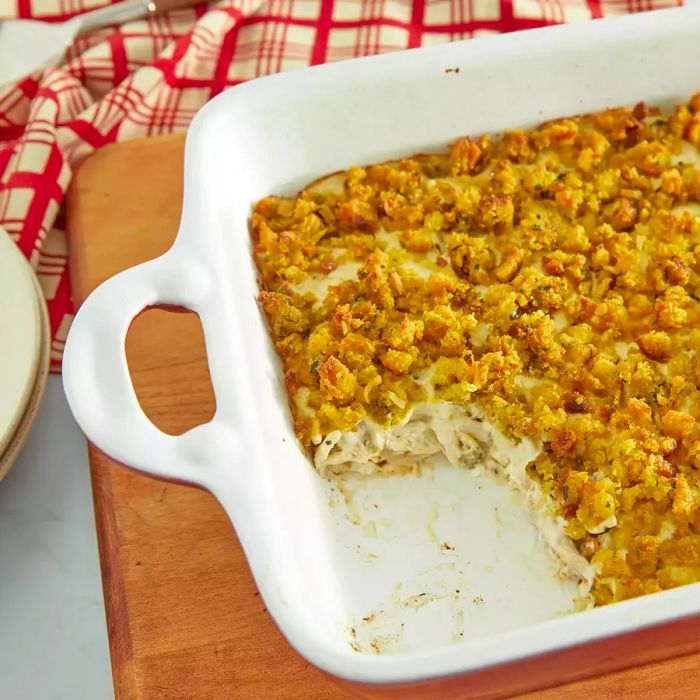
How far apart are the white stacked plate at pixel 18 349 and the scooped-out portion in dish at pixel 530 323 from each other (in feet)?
1.12

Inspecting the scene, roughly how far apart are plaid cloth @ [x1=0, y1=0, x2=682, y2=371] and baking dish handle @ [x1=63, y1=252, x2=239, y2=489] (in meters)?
0.57

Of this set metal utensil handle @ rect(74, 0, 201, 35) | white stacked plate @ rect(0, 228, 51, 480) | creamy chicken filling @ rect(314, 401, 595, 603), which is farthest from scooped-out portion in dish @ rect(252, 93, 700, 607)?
metal utensil handle @ rect(74, 0, 201, 35)

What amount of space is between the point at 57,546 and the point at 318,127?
72 cm

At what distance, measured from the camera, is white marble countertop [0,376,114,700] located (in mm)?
1346

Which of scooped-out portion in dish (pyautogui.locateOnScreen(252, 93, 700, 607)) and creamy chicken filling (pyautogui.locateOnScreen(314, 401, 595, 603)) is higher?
scooped-out portion in dish (pyautogui.locateOnScreen(252, 93, 700, 607))

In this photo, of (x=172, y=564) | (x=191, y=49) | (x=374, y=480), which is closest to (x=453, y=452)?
(x=374, y=480)

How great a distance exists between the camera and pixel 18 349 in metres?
1.38

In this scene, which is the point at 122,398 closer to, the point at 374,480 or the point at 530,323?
the point at 374,480

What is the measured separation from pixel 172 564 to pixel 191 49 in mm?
961

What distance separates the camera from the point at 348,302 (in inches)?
52.1

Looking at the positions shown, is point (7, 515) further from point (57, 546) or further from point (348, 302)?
point (348, 302)

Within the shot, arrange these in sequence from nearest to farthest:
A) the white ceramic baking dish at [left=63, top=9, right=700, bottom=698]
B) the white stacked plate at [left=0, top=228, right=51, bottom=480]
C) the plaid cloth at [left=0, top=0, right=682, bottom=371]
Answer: the white ceramic baking dish at [left=63, top=9, right=700, bottom=698], the white stacked plate at [left=0, top=228, right=51, bottom=480], the plaid cloth at [left=0, top=0, right=682, bottom=371]

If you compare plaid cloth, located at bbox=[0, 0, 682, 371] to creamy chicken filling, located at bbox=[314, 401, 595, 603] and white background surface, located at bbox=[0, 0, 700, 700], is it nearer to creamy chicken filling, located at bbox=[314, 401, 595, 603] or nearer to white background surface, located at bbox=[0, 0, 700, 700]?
white background surface, located at bbox=[0, 0, 700, 700]

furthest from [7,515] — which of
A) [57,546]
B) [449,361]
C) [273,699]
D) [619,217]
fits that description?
[619,217]
